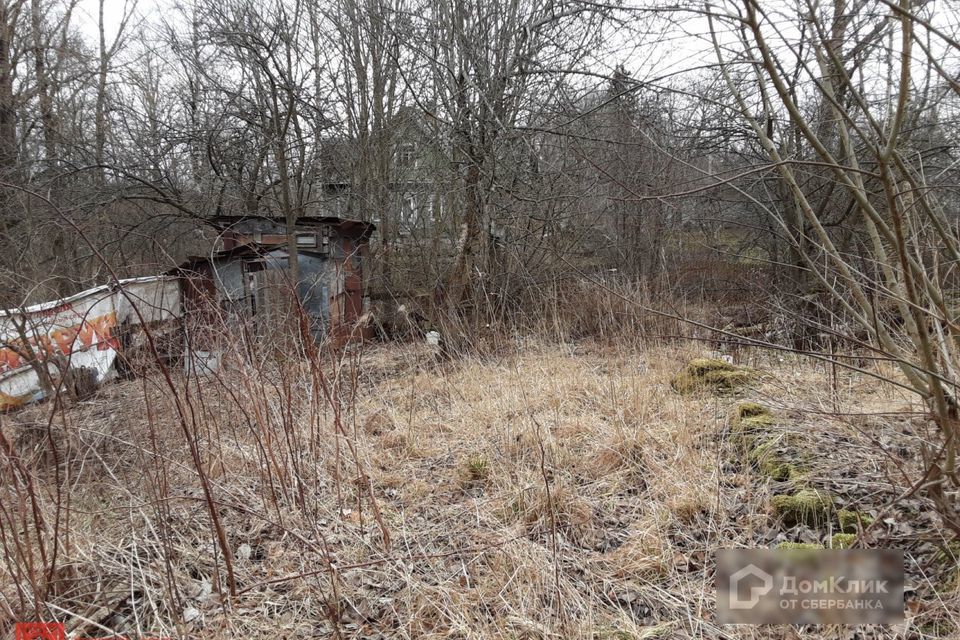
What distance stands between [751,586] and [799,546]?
0.33 meters

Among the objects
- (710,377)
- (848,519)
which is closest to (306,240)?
(710,377)

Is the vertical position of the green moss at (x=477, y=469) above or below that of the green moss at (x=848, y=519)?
below

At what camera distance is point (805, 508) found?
2521mm

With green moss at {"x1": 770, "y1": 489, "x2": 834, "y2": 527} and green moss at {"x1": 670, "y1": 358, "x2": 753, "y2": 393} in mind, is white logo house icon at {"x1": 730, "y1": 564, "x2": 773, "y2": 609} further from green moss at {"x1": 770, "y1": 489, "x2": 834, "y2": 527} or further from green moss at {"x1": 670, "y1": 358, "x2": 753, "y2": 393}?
green moss at {"x1": 670, "y1": 358, "x2": 753, "y2": 393}

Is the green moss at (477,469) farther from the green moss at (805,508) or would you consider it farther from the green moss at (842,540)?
the green moss at (842,540)

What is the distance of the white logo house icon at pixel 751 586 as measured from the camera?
79.0 inches

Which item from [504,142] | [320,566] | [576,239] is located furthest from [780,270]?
[320,566]

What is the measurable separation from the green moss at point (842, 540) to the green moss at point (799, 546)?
63mm

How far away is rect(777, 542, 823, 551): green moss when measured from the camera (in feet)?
7.14

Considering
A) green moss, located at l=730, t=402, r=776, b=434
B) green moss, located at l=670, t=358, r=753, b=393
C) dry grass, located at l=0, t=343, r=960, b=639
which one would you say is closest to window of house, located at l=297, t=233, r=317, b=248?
dry grass, located at l=0, t=343, r=960, b=639

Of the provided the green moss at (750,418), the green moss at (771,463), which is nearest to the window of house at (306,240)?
the green moss at (750,418)

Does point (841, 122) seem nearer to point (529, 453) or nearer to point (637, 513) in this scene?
point (637, 513)

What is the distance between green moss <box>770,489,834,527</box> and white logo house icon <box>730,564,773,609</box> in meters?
0.55

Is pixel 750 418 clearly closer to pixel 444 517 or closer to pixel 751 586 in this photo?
pixel 751 586
